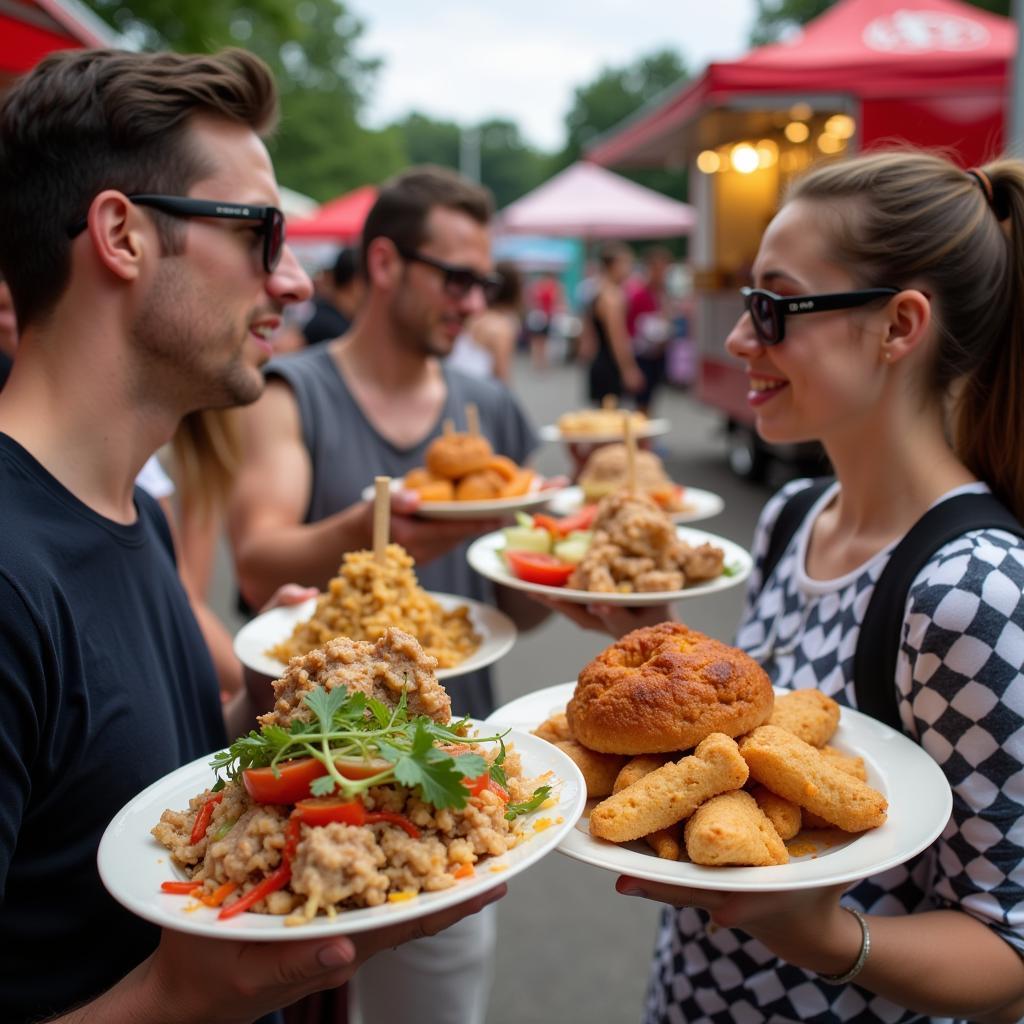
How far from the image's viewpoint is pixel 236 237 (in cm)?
229

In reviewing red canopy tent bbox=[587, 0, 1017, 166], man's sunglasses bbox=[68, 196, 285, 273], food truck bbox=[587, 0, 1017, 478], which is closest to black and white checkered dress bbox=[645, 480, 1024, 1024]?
man's sunglasses bbox=[68, 196, 285, 273]

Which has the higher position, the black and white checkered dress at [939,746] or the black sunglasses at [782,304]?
the black sunglasses at [782,304]

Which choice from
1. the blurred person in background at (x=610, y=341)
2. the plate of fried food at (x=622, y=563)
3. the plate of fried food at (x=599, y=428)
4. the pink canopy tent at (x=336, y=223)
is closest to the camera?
the plate of fried food at (x=622, y=563)

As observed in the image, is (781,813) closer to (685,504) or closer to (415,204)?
(685,504)

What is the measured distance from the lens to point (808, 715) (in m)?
1.95

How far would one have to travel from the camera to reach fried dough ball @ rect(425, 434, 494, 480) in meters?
3.62

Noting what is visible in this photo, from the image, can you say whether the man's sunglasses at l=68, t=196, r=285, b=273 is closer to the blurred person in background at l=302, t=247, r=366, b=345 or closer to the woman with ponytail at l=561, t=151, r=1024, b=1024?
the woman with ponytail at l=561, t=151, r=1024, b=1024

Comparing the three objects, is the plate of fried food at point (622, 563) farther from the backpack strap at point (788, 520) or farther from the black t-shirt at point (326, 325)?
the black t-shirt at point (326, 325)

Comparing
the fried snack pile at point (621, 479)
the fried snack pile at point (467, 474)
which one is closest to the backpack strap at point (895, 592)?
the fried snack pile at point (467, 474)

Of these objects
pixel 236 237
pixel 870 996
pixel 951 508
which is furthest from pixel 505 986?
pixel 236 237

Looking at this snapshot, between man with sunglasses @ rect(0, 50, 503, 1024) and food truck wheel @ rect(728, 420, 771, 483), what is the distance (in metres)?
11.3

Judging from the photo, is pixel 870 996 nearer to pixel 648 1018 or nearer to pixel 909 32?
pixel 648 1018

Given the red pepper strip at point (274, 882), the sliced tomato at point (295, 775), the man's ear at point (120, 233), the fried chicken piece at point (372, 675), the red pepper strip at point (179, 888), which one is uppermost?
the man's ear at point (120, 233)

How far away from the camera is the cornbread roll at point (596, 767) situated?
189 cm
